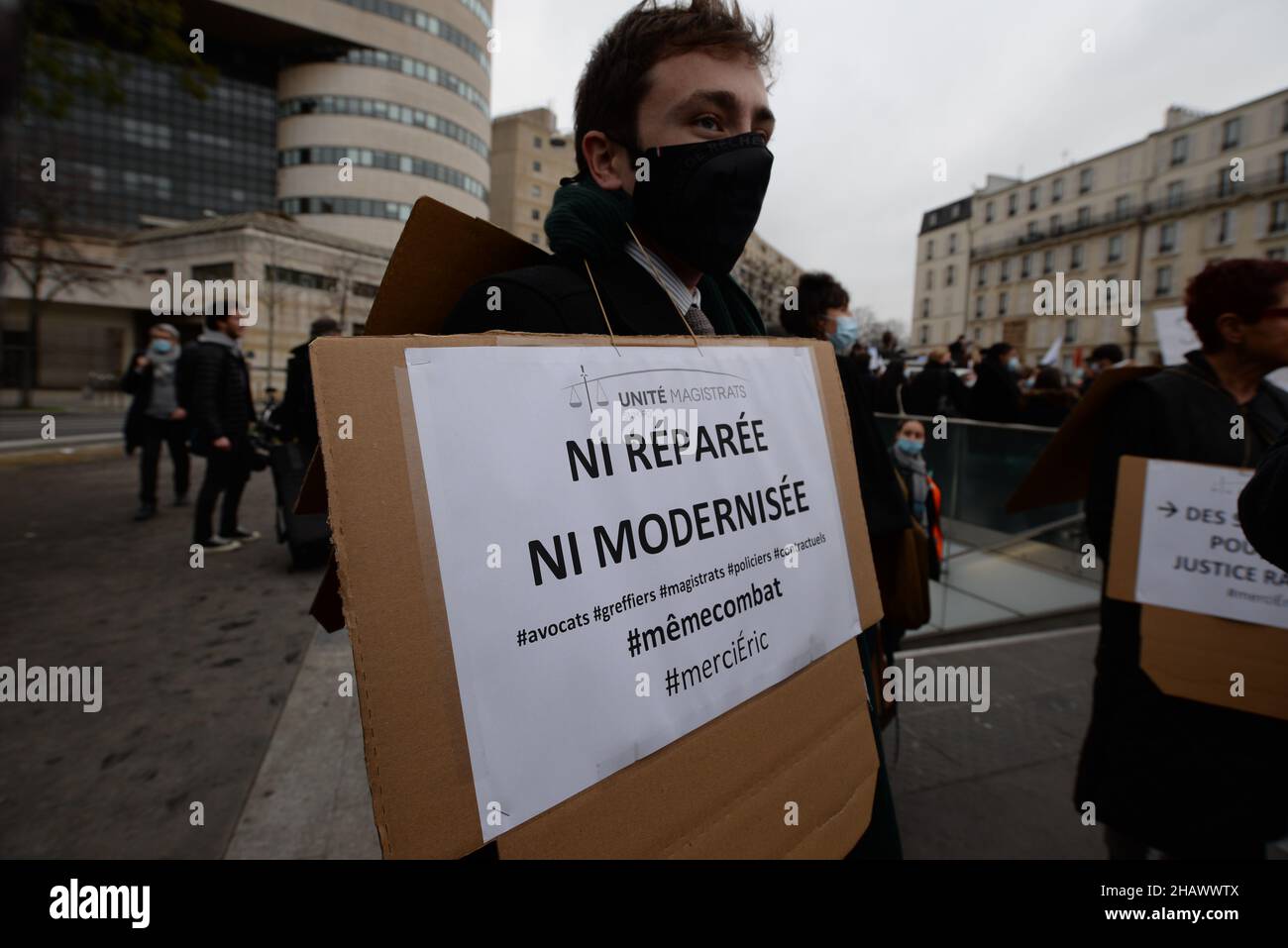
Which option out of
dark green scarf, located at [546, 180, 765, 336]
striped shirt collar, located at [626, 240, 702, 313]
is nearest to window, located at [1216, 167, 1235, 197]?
striped shirt collar, located at [626, 240, 702, 313]

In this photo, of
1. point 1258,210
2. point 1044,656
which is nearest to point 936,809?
point 1044,656

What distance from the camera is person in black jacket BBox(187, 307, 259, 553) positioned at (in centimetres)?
543

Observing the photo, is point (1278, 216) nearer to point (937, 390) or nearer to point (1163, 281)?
point (1163, 281)

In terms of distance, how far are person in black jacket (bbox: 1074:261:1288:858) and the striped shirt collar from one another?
1.61m

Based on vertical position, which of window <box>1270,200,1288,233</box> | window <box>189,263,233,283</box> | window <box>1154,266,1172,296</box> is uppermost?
window <box>1270,200,1288,233</box>

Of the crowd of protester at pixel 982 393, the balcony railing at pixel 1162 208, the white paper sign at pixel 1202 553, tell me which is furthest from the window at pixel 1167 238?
the white paper sign at pixel 1202 553

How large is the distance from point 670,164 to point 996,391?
227 inches

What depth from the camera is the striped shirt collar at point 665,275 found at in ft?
4.80

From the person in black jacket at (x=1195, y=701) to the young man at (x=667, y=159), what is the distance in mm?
1560

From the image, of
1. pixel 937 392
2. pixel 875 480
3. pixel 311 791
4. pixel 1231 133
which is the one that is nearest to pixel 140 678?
pixel 311 791

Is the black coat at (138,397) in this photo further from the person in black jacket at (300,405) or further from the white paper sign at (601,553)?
the white paper sign at (601,553)

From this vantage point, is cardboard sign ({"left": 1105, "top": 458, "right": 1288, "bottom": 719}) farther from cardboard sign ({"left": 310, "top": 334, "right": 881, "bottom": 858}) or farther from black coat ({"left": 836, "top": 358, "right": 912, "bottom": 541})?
cardboard sign ({"left": 310, "top": 334, "right": 881, "bottom": 858})

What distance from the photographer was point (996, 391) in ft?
21.0
